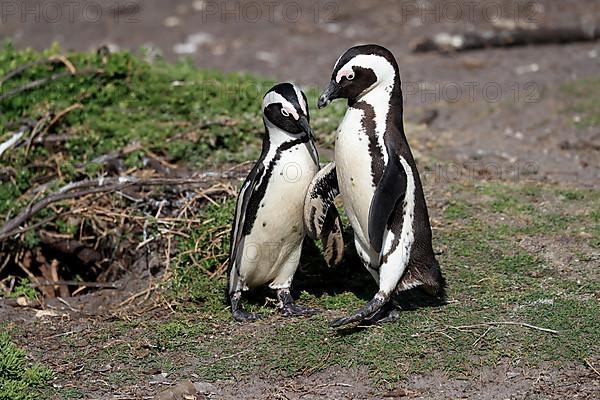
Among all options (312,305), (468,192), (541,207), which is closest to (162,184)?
(312,305)

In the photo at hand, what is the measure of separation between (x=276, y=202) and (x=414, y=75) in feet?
17.5

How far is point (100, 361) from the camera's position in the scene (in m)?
4.36

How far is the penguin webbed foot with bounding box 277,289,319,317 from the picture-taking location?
467 cm

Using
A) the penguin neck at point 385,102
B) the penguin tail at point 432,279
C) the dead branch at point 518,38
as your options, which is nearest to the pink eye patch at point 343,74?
the penguin neck at point 385,102

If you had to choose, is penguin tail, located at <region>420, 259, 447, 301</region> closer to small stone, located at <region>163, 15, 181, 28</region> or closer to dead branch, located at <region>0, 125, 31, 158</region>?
dead branch, located at <region>0, 125, 31, 158</region>

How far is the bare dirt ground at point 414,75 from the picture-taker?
156 inches

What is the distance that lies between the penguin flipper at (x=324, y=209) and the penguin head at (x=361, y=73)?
0.36m

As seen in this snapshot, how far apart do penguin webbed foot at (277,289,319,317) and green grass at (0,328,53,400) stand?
1174 mm

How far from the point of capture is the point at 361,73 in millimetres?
4387

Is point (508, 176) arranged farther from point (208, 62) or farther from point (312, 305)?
point (208, 62)

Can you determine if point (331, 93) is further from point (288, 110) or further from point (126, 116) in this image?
point (126, 116)

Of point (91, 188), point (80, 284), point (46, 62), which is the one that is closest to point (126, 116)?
point (46, 62)

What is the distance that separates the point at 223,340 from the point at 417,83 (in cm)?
548

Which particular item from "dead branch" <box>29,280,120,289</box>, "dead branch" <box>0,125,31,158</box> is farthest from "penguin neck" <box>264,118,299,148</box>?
"dead branch" <box>0,125,31,158</box>
